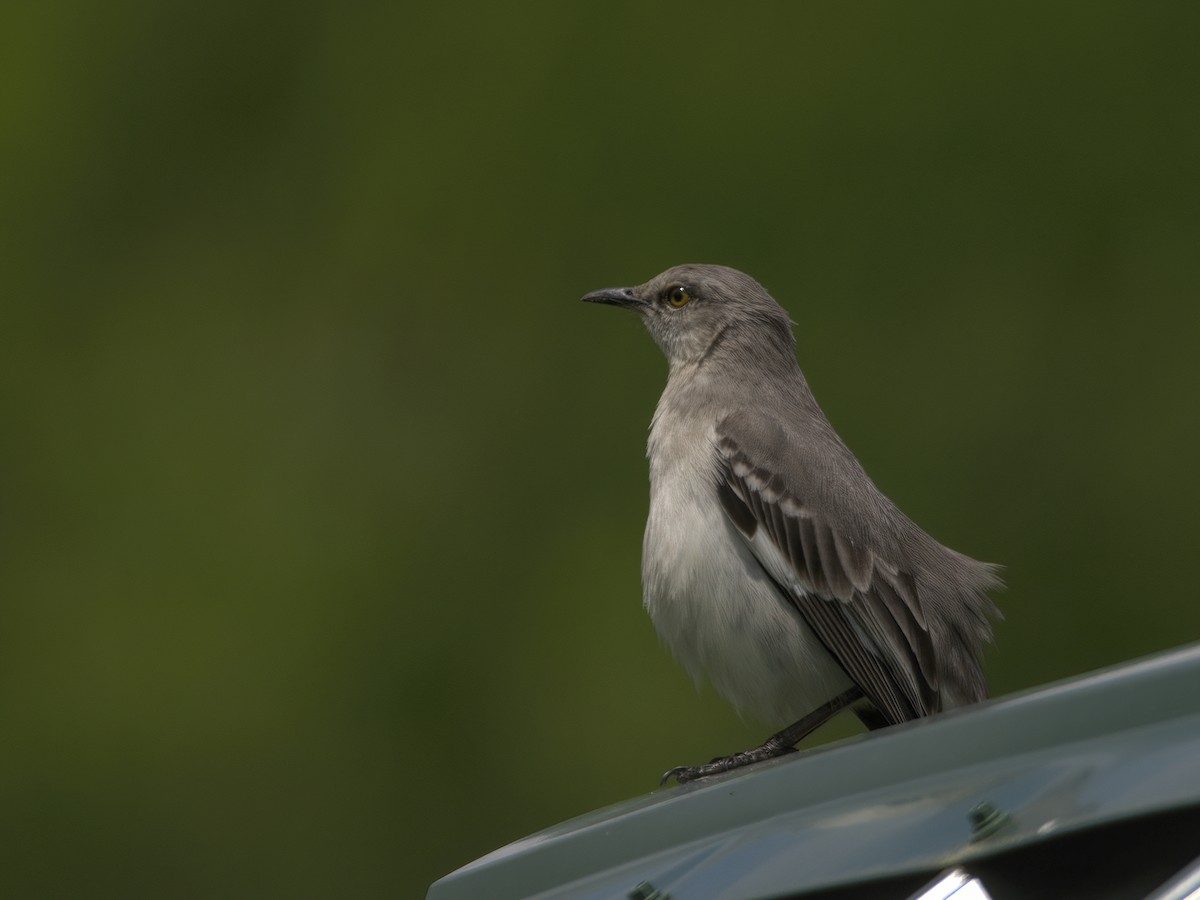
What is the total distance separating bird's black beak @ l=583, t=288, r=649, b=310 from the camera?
5.32 m

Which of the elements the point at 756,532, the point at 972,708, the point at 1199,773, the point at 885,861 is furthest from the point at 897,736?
the point at 756,532

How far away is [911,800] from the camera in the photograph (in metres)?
1.62

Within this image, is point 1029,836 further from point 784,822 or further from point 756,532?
point 756,532

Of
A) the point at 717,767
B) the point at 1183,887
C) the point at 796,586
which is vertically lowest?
the point at 717,767

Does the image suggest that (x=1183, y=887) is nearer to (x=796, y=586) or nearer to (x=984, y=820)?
(x=984, y=820)

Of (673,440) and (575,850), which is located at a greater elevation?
(673,440)

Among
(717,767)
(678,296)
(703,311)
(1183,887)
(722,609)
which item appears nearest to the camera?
Answer: (1183,887)

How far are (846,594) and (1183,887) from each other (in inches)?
110

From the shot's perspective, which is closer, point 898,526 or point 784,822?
point 784,822

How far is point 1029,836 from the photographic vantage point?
1.39 meters

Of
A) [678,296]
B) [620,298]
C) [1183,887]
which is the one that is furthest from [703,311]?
[1183,887]

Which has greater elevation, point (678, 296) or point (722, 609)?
point (678, 296)

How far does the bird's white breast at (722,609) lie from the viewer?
154 inches

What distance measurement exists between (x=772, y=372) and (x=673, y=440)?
2.49 ft
